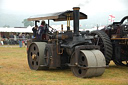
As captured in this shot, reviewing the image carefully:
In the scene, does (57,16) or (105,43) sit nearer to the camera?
(57,16)

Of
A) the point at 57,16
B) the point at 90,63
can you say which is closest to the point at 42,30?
the point at 57,16

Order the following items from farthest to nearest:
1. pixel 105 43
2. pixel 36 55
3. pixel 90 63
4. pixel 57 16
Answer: pixel 105 43 → pixel 36 55 → pixel 57 16 → pixel 90 63

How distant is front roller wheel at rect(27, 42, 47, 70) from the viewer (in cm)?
882

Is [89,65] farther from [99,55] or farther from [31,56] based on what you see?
[31,56]

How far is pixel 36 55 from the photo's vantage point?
9.08m

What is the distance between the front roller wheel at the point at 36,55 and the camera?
347 inches

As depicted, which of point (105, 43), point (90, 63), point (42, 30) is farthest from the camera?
point (105, 43)

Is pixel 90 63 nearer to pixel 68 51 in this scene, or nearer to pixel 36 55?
pixel 68 51

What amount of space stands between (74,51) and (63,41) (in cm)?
95

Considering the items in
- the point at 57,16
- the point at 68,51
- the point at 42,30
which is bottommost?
the point at 68,51

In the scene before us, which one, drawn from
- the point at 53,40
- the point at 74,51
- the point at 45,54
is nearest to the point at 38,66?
the point at 45,54

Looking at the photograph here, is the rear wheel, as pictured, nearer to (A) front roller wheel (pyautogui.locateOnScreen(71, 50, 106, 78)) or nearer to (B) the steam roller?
(B) the steam roller

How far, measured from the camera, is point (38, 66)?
8.85 metres

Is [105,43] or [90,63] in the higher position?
[105,43]
